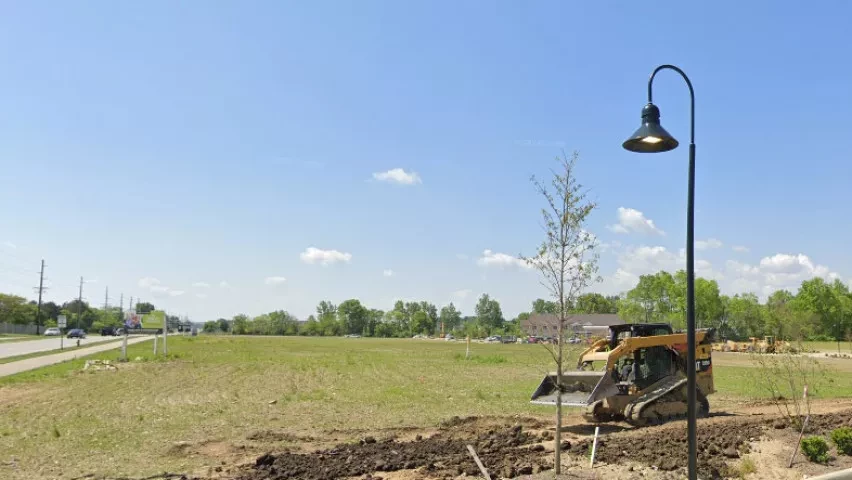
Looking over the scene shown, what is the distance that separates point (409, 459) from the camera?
33.4 ft

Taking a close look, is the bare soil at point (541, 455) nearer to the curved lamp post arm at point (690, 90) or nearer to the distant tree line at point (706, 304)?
the curved lamp post arm at point (690, 90)

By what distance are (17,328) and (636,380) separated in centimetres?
12482

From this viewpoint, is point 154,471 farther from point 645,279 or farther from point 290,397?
point 645,279

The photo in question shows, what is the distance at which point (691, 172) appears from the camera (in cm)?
767

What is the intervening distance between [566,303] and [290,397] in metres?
14.3

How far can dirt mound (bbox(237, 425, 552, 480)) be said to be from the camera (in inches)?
367

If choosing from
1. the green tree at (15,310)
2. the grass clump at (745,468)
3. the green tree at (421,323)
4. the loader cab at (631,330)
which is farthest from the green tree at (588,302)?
the green tree at (421,323)

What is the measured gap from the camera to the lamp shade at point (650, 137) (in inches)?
293

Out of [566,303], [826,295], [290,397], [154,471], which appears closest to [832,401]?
[566,303]

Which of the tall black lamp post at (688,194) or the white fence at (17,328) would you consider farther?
the white fence at (17,328)

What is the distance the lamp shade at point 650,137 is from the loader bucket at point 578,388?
6.85m

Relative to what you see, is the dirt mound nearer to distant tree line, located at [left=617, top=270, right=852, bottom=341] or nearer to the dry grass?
the dry grass

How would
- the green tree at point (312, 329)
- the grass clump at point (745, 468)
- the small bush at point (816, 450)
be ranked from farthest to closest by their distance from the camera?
the green tree at point (312, 329) < the small bush at point (816, 450) < the grass clump at point (745, 468)

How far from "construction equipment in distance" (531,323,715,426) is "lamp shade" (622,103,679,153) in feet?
22.6
